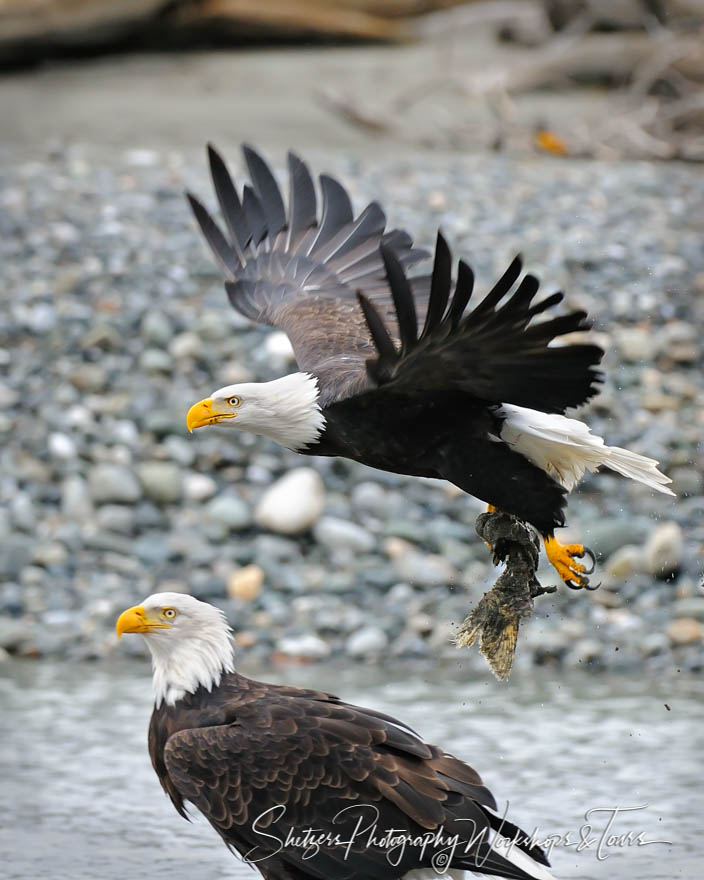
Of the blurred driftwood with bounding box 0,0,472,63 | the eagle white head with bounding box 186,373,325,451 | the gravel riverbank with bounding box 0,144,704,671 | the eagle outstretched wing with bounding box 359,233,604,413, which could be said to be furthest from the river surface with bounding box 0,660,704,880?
the blurred driftwood with bounding box 0,0,472,63

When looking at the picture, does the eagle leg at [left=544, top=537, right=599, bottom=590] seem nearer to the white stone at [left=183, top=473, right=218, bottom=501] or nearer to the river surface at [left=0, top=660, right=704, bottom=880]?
the river surface at [left=0, top=660, right=704, bottom=880]

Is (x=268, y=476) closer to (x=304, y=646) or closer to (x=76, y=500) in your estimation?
(x=76, y=500)

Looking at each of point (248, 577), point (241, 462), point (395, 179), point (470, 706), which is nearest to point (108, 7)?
point (395, 179)

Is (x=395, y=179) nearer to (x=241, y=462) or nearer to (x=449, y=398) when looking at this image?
(x=241, y=462)

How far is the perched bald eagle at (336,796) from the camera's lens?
3840 mm

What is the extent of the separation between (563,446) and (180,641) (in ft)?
3.82

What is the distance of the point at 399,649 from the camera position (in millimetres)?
6457

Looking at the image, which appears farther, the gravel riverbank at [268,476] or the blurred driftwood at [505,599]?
the gravel riverbank at [268,476]

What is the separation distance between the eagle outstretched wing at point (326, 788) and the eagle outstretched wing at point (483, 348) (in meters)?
0.90

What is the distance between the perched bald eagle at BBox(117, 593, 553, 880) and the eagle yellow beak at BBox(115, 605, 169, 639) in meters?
0.30

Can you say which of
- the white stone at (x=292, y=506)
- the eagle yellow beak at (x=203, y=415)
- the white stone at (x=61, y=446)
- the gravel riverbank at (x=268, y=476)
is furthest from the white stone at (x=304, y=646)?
the eagle yellow beak at (x=203, y=415)

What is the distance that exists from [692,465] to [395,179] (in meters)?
4.09

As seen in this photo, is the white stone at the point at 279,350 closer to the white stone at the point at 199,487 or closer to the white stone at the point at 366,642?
the white stone at the point at 199,487

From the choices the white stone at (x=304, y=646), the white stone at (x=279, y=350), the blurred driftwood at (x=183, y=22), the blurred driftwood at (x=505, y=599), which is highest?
the blurred driftwood at (x=183, y=22)
